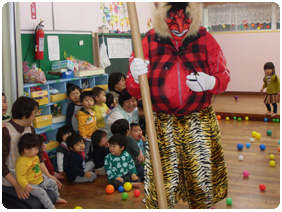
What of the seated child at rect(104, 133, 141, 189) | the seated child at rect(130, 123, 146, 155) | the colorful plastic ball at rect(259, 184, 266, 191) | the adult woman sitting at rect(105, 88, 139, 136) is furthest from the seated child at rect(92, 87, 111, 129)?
the colorful plastic ball at rect(259, 184, 266, 191)

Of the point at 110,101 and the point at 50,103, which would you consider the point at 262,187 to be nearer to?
the point at 110,101

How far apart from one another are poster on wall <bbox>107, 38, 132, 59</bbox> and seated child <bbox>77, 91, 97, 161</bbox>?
2.01 meters

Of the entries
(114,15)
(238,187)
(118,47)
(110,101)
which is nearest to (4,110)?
(110,101)

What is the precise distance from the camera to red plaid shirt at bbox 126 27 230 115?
2115mm

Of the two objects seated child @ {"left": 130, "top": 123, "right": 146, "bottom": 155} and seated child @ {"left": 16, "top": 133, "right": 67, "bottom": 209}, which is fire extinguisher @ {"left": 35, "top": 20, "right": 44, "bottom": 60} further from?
seated child @ {"left": 16, "top": 133, "right": 67, "bottom": 209}

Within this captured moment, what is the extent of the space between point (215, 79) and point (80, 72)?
9.38ft

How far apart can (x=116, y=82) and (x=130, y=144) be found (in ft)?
4.08

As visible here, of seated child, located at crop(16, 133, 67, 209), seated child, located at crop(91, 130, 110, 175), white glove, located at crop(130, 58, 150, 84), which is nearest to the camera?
white glove, located at crop(130, 58, 150, 84)

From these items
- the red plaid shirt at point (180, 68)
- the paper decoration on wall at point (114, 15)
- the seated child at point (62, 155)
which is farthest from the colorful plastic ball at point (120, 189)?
the paper decoration on wall at point (114, 15)

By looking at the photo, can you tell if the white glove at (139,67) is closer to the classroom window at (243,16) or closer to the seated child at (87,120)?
the seated child at (87,120)

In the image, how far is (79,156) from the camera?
3668mm

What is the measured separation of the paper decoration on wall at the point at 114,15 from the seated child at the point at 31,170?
3.75m

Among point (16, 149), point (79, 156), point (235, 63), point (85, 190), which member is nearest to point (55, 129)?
point (79, 156)

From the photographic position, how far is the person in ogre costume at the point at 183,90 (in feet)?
6.84
